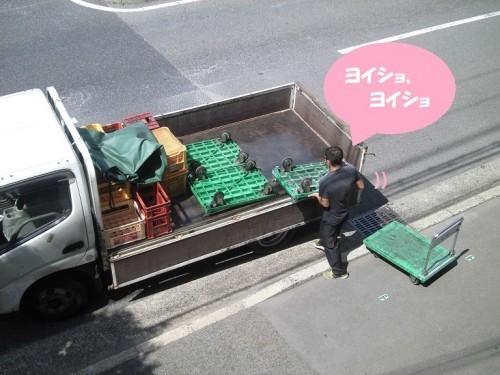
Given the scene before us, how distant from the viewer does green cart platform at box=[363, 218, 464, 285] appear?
7812 mm

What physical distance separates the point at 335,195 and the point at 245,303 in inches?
71.9

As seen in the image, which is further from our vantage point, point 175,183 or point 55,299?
point 175,183

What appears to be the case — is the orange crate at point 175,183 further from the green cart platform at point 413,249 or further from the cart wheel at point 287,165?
the green cart platform at point 413,249

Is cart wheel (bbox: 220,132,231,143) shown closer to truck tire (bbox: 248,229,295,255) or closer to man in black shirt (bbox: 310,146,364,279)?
truck tire (bbox: 248,229,295,255)

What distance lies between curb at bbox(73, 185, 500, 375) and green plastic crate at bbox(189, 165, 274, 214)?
1211 millimetres

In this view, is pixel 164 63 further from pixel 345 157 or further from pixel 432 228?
pixel 432 228

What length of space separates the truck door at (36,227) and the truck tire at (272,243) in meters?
2.52

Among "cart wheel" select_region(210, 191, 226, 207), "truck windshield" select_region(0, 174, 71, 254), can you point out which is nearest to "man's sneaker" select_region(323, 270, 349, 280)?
"cart wheel" select_region(210, 191, 226, 207)

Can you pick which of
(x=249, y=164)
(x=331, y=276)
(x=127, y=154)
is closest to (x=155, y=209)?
(x=127, y=154)

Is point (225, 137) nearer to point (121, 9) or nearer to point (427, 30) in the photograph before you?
point (121, 9)

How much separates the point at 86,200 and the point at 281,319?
2.86m

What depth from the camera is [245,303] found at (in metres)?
7.62

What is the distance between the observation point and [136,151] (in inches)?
284

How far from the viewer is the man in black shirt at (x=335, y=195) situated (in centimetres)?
745
